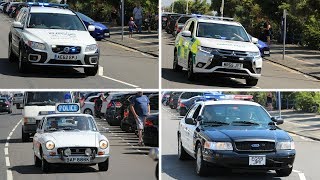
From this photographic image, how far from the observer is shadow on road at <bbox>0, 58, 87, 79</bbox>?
12.2 meters

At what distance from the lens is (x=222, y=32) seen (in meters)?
12.5

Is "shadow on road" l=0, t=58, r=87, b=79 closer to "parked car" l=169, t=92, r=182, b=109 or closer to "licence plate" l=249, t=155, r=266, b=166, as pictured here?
"parked car" l=169, t=92, r=182, b=109

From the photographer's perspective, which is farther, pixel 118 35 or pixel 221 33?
pixel 118 35

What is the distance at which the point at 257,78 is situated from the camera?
39.6 feet

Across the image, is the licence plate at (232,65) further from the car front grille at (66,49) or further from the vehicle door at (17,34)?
the vehicle door at (17,34)

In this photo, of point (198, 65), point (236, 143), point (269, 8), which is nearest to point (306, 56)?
point (269, 8)

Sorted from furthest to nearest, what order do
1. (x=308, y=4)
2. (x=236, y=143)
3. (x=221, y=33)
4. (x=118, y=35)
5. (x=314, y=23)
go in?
(x=118, y=35) → (x=314, y=23) → (x=308, y=4) → (x=221, y=33) → (x=236, y=143)

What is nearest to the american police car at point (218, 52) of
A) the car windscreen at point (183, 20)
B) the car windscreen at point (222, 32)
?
the car windscreen at point (222, 32)

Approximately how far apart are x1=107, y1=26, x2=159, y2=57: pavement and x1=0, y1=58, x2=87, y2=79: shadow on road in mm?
3919

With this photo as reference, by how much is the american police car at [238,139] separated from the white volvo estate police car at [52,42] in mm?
3250

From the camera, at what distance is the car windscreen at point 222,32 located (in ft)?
40.9

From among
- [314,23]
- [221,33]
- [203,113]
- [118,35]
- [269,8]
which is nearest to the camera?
[203,113]

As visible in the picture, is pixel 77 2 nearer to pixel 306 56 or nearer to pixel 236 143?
pixel 306 56

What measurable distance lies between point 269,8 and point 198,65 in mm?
5579
